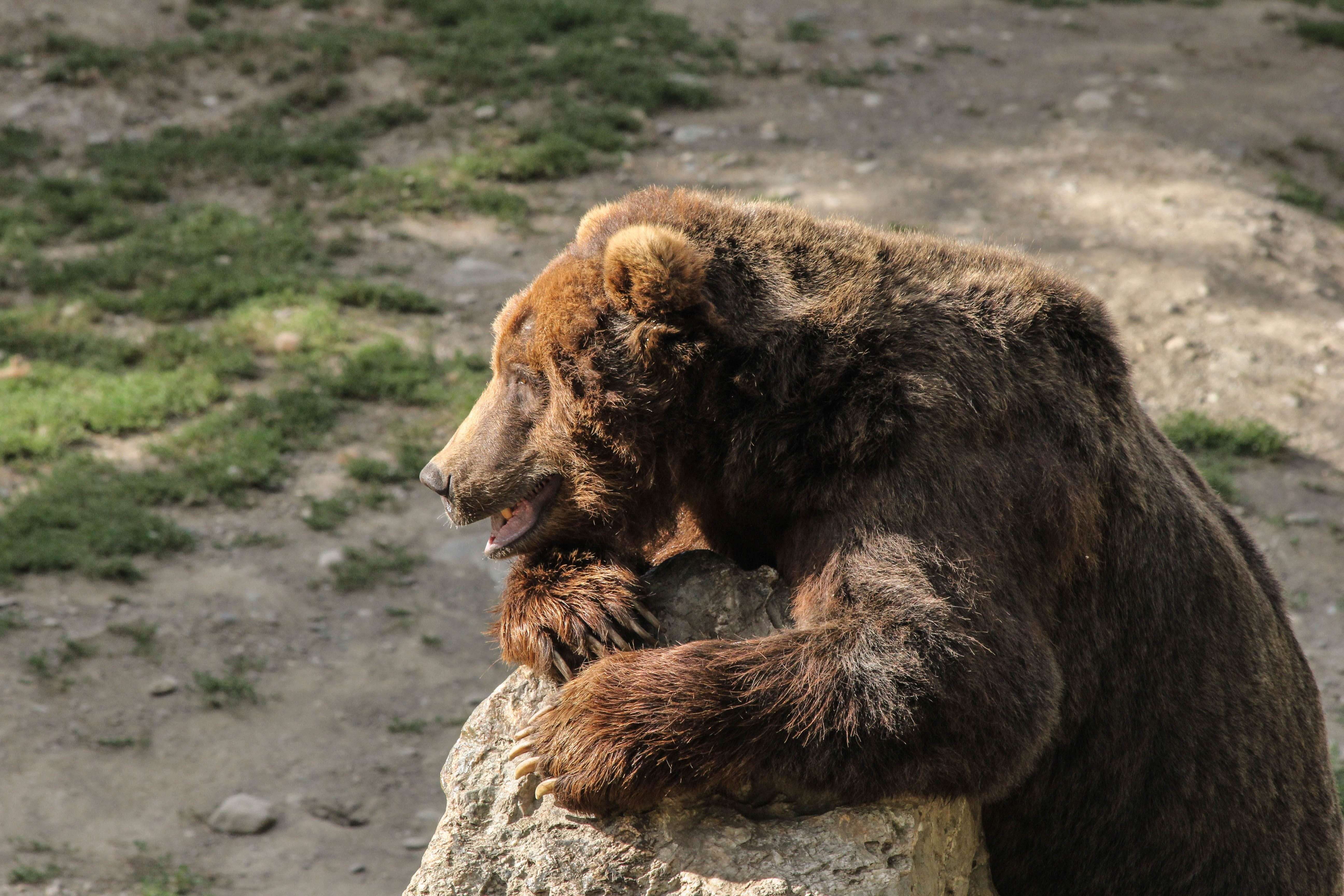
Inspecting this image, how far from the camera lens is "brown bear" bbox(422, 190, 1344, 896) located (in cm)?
305

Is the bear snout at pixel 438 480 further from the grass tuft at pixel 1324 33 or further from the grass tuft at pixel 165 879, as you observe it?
the grass tuft at pixel 1324 33

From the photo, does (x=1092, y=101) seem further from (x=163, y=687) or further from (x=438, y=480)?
(x=438, y=480)

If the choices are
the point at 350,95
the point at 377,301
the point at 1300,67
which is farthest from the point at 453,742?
the point at 1300,67

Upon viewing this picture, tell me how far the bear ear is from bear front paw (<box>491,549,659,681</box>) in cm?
75

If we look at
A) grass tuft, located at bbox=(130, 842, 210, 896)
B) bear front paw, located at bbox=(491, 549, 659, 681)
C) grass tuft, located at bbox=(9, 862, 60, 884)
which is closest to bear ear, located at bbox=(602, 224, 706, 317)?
bear front paw, located at bbox=(491, 549, 659, 681)

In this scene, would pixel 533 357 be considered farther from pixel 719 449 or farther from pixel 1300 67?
pixel 1300 67

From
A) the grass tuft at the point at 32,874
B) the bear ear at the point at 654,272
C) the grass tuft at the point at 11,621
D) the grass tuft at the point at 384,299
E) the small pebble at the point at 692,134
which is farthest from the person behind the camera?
the small pebble at the point at 692,134

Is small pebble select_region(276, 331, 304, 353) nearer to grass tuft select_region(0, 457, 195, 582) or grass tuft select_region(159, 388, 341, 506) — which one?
grass tuft select_region(159, 388, 341, 506)

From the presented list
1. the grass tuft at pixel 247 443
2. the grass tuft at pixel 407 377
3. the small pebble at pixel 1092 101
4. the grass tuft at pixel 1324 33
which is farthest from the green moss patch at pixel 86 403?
the grass tuft at pixel 1324 33

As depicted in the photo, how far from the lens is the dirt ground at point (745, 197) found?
18.2ft

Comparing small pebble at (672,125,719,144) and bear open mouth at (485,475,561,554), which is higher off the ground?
bear open mouth at (485,475,561,554)

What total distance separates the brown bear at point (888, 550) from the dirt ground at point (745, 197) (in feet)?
7.33

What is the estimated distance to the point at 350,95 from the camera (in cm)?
1157

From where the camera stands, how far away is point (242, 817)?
17.6 ft
